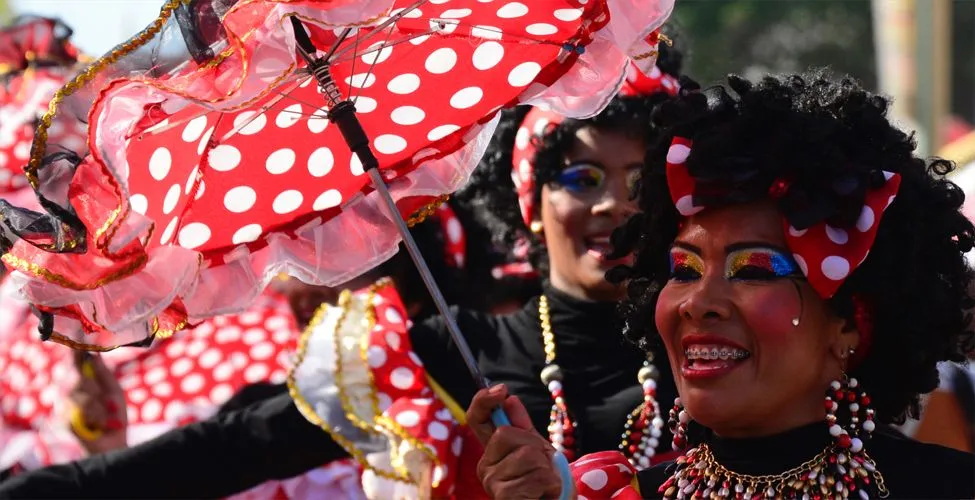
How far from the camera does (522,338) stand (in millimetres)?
3764

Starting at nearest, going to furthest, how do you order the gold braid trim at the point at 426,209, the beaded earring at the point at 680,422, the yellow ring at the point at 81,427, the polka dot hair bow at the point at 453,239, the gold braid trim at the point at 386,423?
1. the beaded earring at the point at 680,422
2. the gold braid trim at the point at 426,209
3. the gold braid trim at the point at 386,423
4. the yellow ring at the point at 81,427
5. the polka dot hair bow at the point at 453,239

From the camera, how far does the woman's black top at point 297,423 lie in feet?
11.9

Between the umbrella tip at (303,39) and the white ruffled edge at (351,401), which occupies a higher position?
the umbrella tip at (303,39)

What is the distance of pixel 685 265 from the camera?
2.58 meters

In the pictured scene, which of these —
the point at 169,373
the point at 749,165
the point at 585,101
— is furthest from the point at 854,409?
the point at 169,373

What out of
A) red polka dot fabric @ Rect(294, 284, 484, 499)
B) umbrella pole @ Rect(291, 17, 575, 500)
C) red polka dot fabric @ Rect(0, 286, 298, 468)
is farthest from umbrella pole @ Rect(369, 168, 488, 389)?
red polka dot fabric @ Rect(0, 286, 298, 468)

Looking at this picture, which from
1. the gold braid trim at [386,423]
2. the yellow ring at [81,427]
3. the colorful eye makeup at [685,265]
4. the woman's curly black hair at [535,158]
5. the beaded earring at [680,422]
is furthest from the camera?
the yellow ring at [81,427]

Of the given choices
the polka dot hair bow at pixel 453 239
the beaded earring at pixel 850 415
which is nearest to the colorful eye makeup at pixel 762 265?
Result: the beaded earring at pixel 850 415

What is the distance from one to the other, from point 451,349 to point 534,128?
1.98ft

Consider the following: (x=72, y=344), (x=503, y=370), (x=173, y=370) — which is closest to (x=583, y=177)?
(x=503, y=370)

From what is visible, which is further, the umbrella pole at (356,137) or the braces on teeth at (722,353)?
the umbrella pole at (356,137)

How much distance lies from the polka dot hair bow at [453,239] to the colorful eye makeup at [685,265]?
221 centimetres

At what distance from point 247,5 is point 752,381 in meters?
1.01

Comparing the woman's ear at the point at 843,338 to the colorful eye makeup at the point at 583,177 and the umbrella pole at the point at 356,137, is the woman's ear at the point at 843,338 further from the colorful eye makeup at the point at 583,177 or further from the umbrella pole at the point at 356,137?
the colorful eye makeup at the point at 583,177
